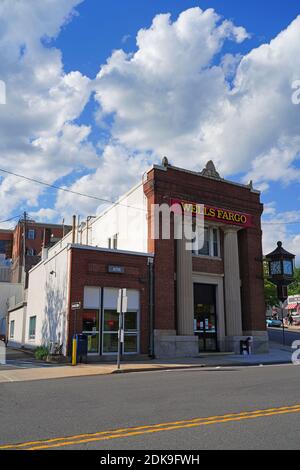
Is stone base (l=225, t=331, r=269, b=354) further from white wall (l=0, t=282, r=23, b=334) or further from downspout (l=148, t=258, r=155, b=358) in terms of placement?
white wall (l=0, t=282, r=23, b=334)

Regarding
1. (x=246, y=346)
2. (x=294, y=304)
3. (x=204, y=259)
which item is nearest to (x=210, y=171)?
(x=204, y=259)

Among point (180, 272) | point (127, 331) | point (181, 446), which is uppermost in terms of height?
point (180, 272)

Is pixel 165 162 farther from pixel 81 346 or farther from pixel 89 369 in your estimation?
pixel 89 369

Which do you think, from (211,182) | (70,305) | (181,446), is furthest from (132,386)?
(211,182)

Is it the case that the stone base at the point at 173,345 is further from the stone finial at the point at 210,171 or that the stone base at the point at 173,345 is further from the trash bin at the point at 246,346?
the stone finial at the point at 210,171

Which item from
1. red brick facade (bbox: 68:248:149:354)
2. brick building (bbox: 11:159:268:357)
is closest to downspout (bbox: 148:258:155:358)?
brick building (bbox: 11:159:268:357)

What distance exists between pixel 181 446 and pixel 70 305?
15803 millimetres

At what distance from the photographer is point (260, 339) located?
27828mm

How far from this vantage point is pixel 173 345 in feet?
77.7

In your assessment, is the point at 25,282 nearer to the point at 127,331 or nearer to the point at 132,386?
the point at 127,331

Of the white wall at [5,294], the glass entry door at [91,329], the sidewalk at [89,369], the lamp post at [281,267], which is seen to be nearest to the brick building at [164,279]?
the glass entry door at [91,329]

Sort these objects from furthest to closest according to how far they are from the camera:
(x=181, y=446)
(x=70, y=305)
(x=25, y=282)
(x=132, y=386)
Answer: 1. (x=25, y=282)
2. (x=70, y=305)
3. (x=132, y=386)
4. (x=181, y=446)

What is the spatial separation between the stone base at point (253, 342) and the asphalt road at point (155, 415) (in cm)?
1403

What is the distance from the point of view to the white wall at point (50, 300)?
22578 millimetres
